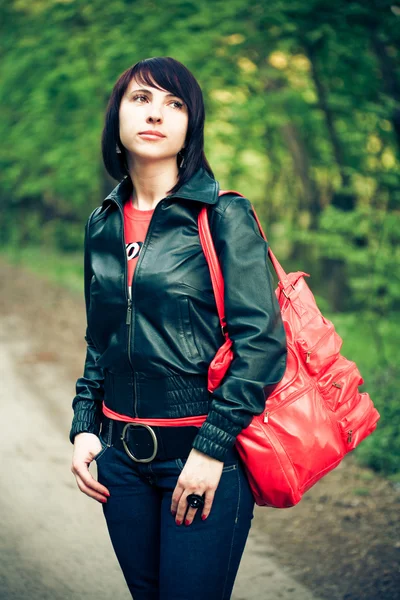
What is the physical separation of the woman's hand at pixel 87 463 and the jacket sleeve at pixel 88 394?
37mm

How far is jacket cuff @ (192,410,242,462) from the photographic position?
1711mm

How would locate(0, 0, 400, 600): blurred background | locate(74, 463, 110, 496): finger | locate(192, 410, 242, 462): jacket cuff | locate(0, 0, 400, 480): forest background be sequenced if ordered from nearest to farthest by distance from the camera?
locate(192, 410, 242, 462): jacket cuff < locate(74, 463, 110, 496): finger < locate(0, 0, 400, 600): blurred background < locate(0, 0, 400, 480): forest background

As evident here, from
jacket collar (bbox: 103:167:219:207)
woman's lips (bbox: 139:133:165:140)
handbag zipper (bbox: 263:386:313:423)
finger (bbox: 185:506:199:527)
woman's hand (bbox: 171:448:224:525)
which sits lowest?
finger (bbox: 185:506:199:527)

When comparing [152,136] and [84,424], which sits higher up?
[152,136]

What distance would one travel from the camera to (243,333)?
1758 millimetres

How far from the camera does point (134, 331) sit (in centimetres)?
186

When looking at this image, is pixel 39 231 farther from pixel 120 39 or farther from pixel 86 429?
pixel 86 429

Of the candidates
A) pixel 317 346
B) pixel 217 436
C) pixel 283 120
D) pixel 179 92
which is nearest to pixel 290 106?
pixel 283 120

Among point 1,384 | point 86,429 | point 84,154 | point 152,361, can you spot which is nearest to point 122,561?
point 86,429

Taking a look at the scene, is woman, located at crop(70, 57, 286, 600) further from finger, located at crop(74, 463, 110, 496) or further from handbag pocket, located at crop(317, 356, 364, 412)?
handbag pocket, located at crop(317, 356, 364, 412)

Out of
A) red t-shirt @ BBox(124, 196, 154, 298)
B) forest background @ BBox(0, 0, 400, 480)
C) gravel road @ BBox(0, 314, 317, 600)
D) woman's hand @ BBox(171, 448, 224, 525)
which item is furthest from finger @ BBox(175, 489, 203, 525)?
forest background @ BBox(0, 0, 400, 480)

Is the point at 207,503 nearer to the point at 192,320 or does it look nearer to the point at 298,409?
the point at 298,409

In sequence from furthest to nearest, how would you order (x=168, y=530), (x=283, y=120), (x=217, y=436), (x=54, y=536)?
(x=283, y=120), (x=54, y=536), (x=168, y=530), (x=217, y=436)

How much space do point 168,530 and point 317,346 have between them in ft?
2.26
